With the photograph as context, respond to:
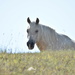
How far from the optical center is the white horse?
14.3 meters

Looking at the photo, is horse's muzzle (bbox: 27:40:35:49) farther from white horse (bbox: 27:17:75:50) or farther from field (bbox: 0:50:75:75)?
field (bbox: 0:50:75:75)

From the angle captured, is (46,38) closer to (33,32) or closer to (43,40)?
(43,40)

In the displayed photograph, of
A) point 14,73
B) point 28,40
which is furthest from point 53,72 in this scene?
point 28,40

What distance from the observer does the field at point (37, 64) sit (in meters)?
6.80

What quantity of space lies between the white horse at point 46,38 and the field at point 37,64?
5.48m

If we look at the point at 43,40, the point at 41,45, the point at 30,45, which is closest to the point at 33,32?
the point at 43,40

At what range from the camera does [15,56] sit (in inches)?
321

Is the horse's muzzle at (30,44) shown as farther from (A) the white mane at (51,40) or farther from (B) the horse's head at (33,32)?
(A) the white mane at (51,40)

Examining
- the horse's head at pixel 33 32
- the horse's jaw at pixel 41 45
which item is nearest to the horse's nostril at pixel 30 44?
the horse's head at pixel 33 32

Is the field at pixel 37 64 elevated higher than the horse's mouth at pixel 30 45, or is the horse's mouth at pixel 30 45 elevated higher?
the horse's mouth at pixel 30 45

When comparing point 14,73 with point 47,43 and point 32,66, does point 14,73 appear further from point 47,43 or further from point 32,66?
point 47,43

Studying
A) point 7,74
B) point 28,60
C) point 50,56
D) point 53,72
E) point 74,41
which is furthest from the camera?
point 74,41

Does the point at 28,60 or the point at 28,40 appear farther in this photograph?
the point at 28,40

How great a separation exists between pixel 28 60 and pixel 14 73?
4.53 ft
